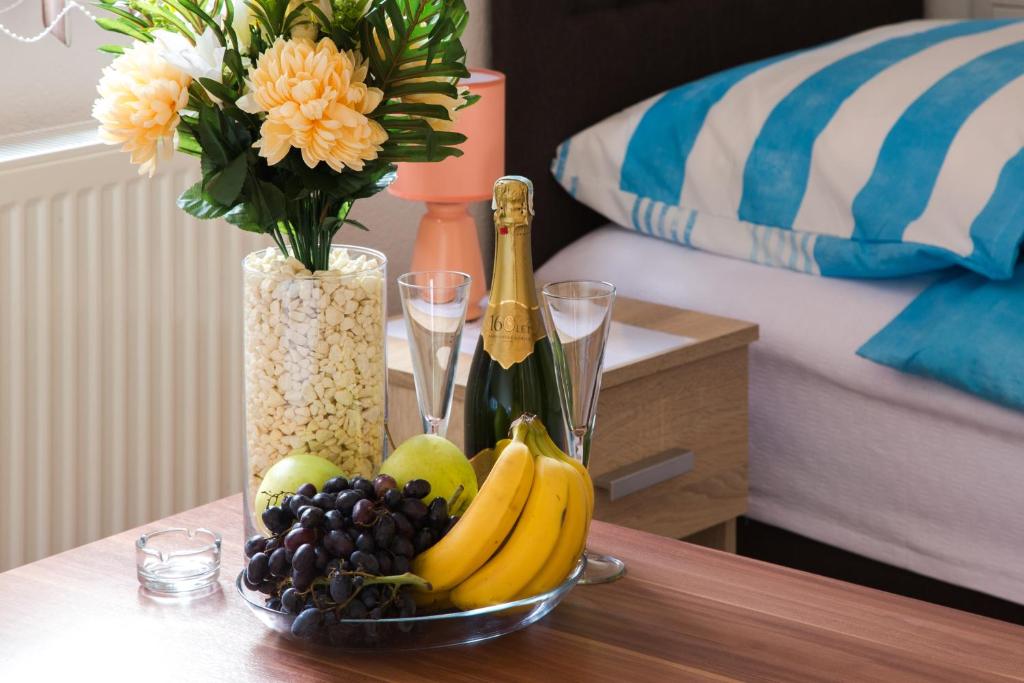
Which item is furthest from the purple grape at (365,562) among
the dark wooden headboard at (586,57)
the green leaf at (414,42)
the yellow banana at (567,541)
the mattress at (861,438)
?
the dark wooden headboard at (586,57)

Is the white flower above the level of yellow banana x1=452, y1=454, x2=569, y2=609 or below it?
above

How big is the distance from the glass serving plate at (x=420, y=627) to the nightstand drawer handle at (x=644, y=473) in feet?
2.41

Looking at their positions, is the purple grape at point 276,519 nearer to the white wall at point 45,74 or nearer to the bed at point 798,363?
the white wall at point 45,74

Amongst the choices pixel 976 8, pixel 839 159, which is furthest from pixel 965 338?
pixel 976 8

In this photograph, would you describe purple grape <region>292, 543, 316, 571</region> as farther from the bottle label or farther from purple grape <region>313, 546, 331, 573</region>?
the bottle label

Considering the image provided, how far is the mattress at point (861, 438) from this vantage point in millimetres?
1740

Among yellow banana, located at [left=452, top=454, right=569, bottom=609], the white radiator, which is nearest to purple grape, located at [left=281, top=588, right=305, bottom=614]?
yellow banana, located at [left=452, top=454, right=569, bottom=609]

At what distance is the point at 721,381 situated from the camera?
1.83m

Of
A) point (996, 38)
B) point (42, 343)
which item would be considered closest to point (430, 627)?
point (42, 343)

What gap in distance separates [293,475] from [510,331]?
190mm

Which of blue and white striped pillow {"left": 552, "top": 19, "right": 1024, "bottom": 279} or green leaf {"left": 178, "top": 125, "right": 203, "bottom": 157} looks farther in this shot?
blue and white striped pillow {"left": 552, "top": 19, "right": 1024, "bottom": 279}

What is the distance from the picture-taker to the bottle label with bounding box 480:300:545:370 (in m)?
→ 1.03

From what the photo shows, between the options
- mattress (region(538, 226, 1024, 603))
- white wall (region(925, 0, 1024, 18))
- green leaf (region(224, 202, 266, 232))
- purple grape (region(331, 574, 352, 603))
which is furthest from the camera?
white wall (region(925, 0, 1024, 18))

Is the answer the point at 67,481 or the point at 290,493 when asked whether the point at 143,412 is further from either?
the point at 290,493
